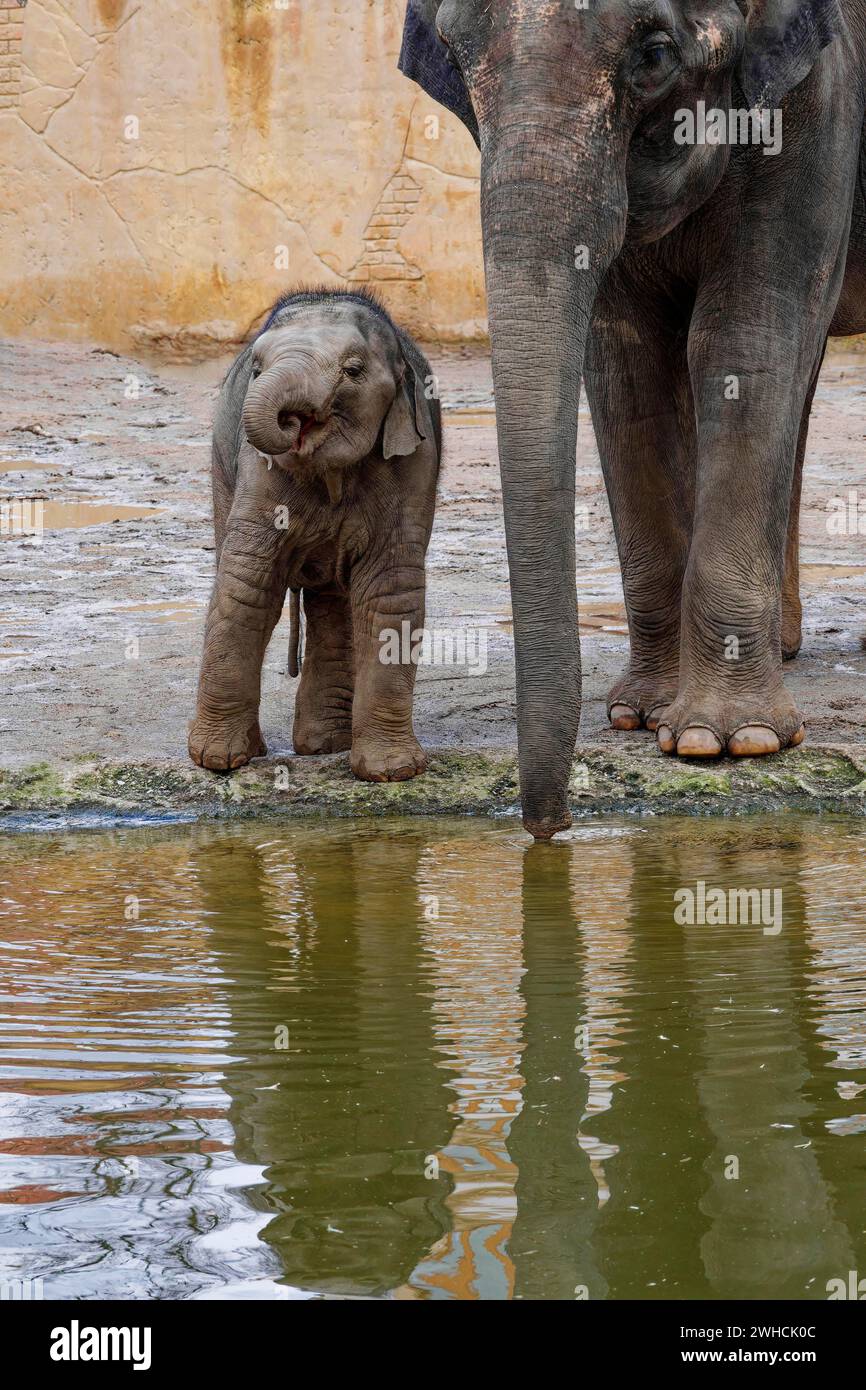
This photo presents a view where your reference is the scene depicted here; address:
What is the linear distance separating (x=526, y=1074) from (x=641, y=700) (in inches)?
116

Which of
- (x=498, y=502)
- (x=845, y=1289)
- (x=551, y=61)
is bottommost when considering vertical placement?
(x=845, y=1289)

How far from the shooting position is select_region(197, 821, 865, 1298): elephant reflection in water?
2.69 metres

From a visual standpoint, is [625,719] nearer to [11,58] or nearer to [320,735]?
[320,735]

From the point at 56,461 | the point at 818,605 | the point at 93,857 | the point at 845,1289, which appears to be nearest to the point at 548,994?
the point at 845,1289

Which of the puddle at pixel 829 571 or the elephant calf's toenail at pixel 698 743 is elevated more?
the puddle at pixel 829 571

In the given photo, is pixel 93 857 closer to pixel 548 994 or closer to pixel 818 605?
pixel 548 994

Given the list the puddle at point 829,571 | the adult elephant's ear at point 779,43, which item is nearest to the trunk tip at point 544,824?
the adult elephant's ear at point 779,43

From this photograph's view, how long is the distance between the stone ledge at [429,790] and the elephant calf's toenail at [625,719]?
0.50 metres

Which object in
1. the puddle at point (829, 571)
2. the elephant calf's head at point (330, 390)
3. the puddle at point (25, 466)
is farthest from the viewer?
→ the puddle at point (25, 466)

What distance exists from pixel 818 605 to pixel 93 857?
4.05 metres

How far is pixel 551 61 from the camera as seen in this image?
4328 millimetres

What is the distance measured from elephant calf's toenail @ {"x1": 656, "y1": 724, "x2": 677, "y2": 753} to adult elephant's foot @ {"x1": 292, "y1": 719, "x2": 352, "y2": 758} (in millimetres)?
917

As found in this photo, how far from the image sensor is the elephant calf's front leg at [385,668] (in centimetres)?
557

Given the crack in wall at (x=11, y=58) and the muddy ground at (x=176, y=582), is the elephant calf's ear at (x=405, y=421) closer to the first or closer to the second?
the muddy ground at (x=176, y=582)
